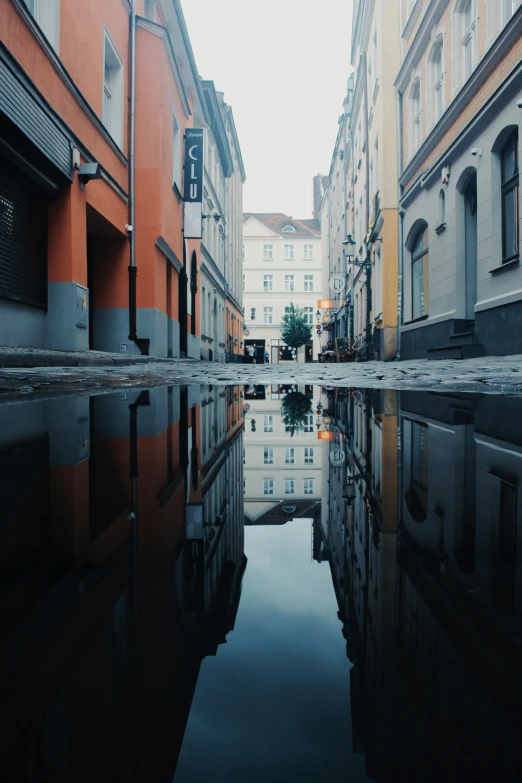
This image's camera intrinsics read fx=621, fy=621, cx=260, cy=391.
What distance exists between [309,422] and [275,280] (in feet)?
194

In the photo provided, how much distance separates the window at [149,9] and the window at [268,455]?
Answer: 49.5 ft

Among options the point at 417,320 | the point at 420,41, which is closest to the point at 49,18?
the point at 420,41

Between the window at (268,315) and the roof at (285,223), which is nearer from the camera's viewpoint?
the window at (268,315)

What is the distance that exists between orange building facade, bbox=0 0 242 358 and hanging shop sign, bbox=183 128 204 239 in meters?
0.31

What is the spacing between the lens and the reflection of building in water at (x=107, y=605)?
468 millimetres

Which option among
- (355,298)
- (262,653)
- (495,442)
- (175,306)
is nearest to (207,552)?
(262,653)

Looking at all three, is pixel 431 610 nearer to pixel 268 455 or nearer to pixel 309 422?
pixel 268 455

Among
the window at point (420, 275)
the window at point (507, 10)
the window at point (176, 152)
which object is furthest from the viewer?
the window at point (176, 152)

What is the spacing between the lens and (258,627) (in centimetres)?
68

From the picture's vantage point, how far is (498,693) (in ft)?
1.71

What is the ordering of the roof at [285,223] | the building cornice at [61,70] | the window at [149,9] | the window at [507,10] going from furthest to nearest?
the roof at [285,223] < the window at [149,9] < the window at [507,10] < the building cornice at [61,70]

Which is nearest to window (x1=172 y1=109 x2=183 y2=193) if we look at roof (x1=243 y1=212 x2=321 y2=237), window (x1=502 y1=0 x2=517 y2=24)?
window (x1=502 y1=0 x2=517 y2=24)

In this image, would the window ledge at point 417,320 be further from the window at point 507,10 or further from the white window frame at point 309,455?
the white window frame at point 309,455

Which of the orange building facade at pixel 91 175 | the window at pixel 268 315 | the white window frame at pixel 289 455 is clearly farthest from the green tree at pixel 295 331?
the white window frame at pixel 289 455
